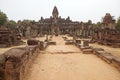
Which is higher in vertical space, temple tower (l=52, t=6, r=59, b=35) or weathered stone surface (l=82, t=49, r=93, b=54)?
temple tower (l=52, t=6, r=59, b=35)

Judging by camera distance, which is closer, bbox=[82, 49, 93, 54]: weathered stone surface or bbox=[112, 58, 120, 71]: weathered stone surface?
bbox=[112, 58, 120, 71]: weathered stone surface

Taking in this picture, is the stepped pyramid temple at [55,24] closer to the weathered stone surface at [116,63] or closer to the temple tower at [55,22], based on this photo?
the temple tower at [55,22]

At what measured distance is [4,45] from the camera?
21.3 metres

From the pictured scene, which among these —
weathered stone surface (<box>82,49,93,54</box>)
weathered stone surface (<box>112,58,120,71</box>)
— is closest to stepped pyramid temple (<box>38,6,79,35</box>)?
weathered stone surface (<box>82,49,93,54</box>)

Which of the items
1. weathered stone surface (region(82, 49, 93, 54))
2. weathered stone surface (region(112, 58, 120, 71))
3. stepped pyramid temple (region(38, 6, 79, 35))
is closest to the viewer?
weathered stone surface (region(112, 58, 120, 71))

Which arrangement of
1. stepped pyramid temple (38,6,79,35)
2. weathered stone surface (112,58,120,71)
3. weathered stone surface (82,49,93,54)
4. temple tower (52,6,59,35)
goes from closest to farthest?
weathered stone surface (112,58,120,71), weathered stone surface (82,49,93,54), temple tower (52,6,59,35), stepped pyramid temple (38,6,79,35)

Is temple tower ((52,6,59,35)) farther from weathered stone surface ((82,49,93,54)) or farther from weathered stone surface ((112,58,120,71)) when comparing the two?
weathered stone surface ((112,58,120,71))

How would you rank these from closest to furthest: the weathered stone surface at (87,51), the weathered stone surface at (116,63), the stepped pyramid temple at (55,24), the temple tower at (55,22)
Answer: the weathered stone surface at (116,63) < the weathered stone surface at (87,51) < the temple tower at (55,22) < the stepped pyramid temple at (55,24)

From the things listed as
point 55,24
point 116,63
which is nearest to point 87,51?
point 116,63

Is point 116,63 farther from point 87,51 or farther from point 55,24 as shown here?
point 55,24

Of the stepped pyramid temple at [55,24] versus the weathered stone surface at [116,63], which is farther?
the stepped pyramid temple at [55,24]

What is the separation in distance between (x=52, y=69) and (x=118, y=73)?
2.66 meters

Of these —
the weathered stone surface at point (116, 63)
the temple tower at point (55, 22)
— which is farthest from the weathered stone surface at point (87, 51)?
the temple tower at point (55, 22)

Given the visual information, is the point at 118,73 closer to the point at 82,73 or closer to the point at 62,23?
the point at 82,73
